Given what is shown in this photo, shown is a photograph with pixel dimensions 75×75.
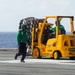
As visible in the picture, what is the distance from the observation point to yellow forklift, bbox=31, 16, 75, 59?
26.7 m

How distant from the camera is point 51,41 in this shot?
27547 mm

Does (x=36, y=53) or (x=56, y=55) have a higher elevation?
(x=36, y=53)

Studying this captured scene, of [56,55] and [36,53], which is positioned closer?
[56,55]

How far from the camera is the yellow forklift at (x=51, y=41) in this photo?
26.7 m

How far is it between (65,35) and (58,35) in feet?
1.31

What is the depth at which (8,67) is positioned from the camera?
21.6 metres

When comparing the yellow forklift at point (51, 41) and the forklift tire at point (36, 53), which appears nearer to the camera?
the yellow forklift at point (51, 41)

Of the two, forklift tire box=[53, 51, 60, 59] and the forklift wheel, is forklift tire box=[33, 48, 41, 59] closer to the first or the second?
the forklift wheel

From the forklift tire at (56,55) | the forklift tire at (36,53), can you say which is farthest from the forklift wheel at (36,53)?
the forklift tire at (56,55)

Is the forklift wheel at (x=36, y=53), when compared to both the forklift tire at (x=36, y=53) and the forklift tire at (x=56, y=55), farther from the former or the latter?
the forklift tire at (x=56, y=55)

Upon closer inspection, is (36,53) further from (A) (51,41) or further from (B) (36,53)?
(A) (51,41)

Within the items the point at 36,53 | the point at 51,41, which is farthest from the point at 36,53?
the point at 51,41

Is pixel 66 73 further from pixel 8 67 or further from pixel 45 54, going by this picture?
pixel 45 54

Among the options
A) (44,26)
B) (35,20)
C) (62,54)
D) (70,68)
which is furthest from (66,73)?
(35,20)
